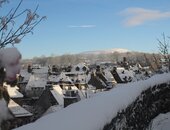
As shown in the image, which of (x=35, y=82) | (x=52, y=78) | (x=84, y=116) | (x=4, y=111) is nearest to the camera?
(x=4, y=111)

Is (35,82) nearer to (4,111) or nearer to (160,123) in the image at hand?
(160,123)

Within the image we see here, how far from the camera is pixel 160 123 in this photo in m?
9.28

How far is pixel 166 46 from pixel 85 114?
1972 centimetres

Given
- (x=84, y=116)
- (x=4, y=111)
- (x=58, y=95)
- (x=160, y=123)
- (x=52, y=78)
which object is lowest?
(x=58, y=95)

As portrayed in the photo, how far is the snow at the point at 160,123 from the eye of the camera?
28.9ft

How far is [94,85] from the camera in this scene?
59375 millimetres

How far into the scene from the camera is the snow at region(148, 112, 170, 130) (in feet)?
28.9

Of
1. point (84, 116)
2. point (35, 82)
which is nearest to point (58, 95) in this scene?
point (35, 82)

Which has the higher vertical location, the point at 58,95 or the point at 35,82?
the point at 35,82

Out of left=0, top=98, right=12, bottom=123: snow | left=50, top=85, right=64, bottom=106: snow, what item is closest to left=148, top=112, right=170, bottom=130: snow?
left=0, top=98, right=12, bottom=123: snow

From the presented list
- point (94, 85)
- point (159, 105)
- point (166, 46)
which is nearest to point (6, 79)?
point (159, 105)

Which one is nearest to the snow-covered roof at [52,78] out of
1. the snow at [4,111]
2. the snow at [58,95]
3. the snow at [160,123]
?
the snow at [58,95]

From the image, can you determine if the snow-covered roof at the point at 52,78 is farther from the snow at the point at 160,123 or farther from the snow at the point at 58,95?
the snow at the point at 160,123

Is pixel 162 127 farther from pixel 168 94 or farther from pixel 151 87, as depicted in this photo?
pixel 168 94
